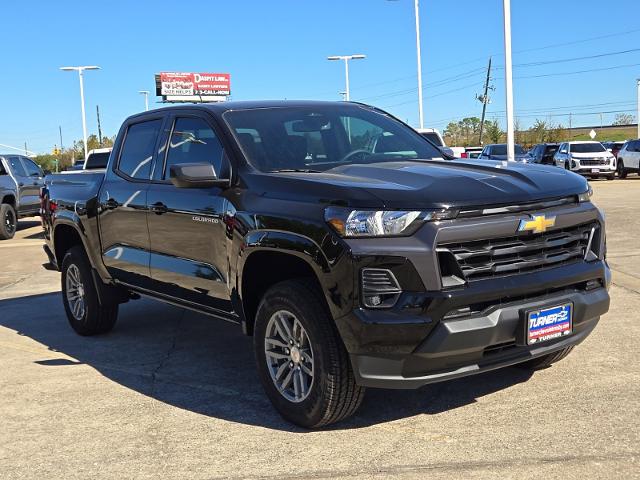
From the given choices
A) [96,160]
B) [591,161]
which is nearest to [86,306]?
[96,160]

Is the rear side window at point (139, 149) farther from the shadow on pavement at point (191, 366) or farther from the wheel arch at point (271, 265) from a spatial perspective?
the wheel arch at point (271, 265)

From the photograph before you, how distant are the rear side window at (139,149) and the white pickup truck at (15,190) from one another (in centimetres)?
1046

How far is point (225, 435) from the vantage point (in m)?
4.12

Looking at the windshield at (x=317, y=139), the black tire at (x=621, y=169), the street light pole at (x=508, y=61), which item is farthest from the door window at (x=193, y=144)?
the black tire at (x=621, y=169)

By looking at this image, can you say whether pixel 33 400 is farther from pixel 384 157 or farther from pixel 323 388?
pixel 384 157

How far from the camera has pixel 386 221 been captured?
11.8 feet

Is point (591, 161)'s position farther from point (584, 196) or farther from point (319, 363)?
point (319, 363)

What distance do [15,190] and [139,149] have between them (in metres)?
12.4

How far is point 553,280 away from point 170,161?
113 inches

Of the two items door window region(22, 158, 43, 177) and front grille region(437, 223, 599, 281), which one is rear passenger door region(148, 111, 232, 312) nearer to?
front grille region(437, 223, 599, 281)

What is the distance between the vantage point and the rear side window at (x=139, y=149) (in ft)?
18.6

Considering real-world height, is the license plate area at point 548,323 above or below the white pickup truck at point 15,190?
below

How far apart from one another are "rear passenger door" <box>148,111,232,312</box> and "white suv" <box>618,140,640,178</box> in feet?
92.4

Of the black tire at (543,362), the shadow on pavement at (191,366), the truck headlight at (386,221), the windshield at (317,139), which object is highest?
the windshield at (317,139)
